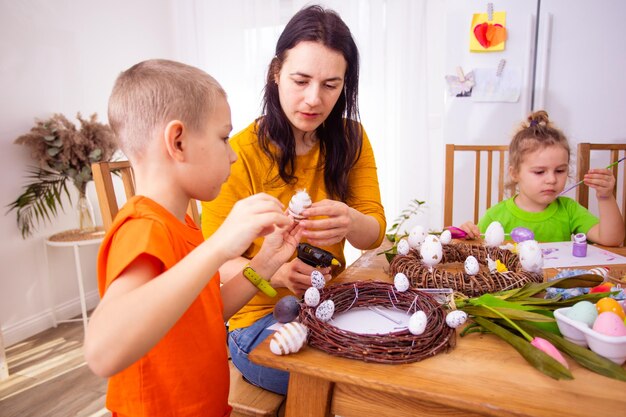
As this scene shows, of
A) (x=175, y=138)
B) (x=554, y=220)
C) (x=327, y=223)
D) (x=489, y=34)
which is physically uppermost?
(x=489, y=34)

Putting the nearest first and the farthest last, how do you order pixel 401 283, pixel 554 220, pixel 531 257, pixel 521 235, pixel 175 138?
pixel 175 138 → pixel 401 283 → pixel 531 257 → pixel 521 235 → pixel 554 220

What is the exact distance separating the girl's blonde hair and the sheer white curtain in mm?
1155

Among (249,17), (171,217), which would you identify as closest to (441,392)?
(171,217)

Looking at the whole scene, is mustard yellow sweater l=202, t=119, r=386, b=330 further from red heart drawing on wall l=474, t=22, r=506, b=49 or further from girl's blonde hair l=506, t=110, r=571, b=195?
Answer: red heart drawing on wall l=474, t=22, r=506, b=49

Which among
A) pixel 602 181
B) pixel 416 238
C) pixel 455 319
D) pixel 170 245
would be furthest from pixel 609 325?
pixel 602 181

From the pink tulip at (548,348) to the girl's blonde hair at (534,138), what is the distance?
1.33 meters

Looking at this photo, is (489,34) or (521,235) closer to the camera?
(521,235)

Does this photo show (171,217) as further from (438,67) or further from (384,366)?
(438,67)

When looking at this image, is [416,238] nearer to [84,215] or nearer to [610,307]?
[610,307]

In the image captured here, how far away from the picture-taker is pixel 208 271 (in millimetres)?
560

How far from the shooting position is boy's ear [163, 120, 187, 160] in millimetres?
658

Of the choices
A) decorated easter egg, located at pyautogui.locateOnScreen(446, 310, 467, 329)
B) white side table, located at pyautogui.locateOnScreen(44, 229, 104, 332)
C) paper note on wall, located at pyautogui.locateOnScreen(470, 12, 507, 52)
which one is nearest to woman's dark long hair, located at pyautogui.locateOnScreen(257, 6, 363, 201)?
decorated easter egg, located at pyautogui.locateOnScreen(446, 310, 467, 329)

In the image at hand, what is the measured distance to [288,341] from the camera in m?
0.62

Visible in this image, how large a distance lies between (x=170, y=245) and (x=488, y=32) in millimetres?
2722
